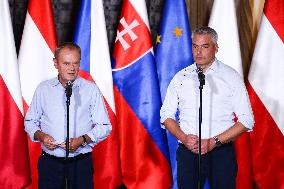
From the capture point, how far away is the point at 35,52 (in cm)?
317

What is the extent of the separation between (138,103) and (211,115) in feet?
2.62

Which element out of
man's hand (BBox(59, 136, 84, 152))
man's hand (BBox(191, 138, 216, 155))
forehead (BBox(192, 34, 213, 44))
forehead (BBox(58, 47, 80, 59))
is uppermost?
forehead (BBox(192, 34, 213, 44))

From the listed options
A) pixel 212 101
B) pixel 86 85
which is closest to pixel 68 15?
pixel 86 85

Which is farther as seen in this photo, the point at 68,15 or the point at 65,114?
the point at 68,15

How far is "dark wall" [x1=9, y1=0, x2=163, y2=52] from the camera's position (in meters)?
3.51

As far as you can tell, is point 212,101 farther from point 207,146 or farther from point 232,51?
point 232,51

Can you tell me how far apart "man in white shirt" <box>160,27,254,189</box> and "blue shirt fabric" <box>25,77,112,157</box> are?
0.41 meters

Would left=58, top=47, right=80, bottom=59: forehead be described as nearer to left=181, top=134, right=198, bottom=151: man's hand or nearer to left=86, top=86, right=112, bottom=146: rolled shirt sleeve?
left=86, top=86, right=112, bottom=146: rolled shirt sleeve

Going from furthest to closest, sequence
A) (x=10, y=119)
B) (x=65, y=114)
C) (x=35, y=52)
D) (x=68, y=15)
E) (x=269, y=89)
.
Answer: (x=68, y=15)
(x=269, y=89)
(x=35, y=52)
(x=10, y=119)
(x=65, y=114)

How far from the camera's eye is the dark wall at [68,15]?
351 cm

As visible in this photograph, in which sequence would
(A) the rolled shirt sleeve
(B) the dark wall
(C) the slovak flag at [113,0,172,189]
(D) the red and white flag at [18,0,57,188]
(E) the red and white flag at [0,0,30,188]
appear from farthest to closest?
1. (B) the dark wall
2. (C) the slovak flag at [113,0,172,189]
3. (D) the red and white flag at [18,0,57,188]
4. (E) the red and white flag at [0,0,30,188]
5. (A) the rolled shirt sleeve

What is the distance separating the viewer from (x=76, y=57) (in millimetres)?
2537

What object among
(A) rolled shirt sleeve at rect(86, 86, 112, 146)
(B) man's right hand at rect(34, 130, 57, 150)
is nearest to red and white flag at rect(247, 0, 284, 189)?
(A) rolled shirt sleeve at rect(86, 86, 112, 146)

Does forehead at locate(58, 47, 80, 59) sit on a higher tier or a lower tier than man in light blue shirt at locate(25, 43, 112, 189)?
higher
